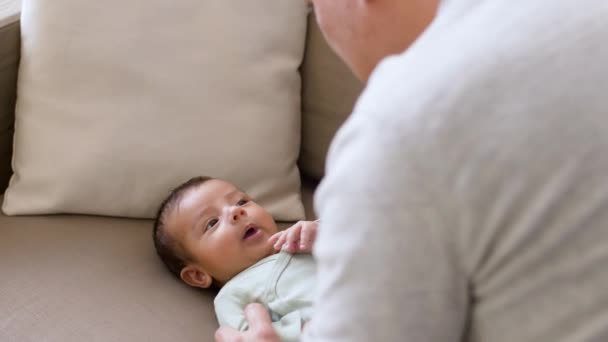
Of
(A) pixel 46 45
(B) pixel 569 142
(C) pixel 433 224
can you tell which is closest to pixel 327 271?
(C) pixel 433 224

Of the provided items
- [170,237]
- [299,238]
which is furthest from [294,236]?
[170,237]

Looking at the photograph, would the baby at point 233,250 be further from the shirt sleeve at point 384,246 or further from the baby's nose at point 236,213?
the shirt sleeve at point 384,246

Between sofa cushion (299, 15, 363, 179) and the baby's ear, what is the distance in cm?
41

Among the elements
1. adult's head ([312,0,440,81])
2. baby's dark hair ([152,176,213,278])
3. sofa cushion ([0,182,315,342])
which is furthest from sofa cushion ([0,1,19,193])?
adult's head ([312,0,440,81])

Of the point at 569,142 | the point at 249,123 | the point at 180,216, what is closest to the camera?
the point at 569,142

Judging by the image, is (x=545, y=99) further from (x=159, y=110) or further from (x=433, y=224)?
(x=159, y=110)

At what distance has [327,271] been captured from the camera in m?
0.57

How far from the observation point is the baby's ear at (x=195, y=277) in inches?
53.1

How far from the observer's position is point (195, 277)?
53.6 inches

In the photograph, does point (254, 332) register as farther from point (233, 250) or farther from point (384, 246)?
point (384, 246)

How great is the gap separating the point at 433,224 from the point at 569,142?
0.37ft

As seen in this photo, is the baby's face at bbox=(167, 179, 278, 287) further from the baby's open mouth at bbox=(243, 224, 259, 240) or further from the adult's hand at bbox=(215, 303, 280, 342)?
the adult's hand at bbox=(215, 303, 280, 342)

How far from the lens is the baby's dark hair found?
1355 millimetres

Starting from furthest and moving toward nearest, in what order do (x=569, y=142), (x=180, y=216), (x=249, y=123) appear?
(x=249, y=123) < (x=180, y=216) < (x=569, y=142)
